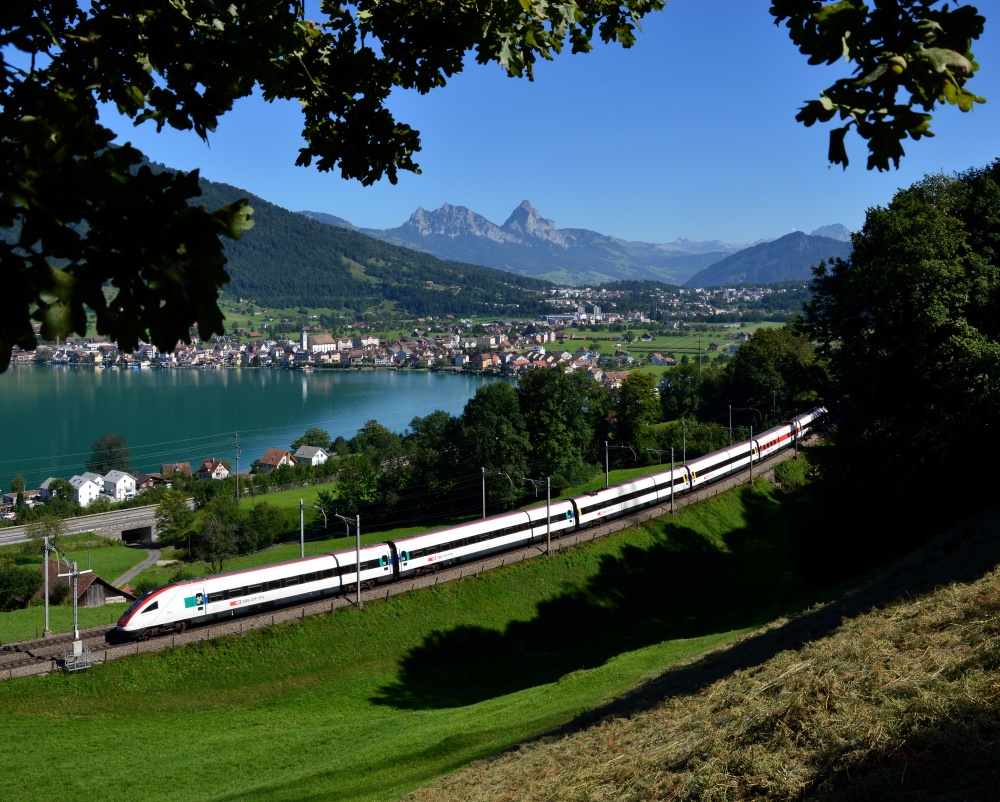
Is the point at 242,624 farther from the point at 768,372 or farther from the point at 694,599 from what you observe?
the point at 768,372

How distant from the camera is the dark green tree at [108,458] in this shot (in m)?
52.1

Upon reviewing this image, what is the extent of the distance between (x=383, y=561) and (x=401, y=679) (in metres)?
4.17

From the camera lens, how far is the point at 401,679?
17078 millimetres

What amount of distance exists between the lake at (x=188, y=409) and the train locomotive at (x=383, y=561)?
117 ft

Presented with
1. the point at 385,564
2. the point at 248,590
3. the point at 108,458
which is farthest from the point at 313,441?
the point at 248,590

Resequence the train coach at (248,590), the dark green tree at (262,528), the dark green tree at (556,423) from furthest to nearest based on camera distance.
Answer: the dark green tree at (556,423), the dark green tree at (262,528), the train coach at (248,590)

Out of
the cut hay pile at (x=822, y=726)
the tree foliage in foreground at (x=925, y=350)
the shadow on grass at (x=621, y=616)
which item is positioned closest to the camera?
the cut hay pile at (x=822, y=726)

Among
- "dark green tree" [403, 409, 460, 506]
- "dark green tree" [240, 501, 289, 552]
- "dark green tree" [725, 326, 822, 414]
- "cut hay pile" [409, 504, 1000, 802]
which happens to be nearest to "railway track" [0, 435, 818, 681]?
"dark green tree" [403, 409, 460, 506]

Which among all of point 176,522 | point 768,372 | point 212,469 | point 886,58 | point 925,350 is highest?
point 886,58

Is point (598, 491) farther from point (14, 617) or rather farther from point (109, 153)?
point (109, 153)

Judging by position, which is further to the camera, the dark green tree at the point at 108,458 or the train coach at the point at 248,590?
the dark green tree at the point at 108,458

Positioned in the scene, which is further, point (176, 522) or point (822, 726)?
point (176, 522)

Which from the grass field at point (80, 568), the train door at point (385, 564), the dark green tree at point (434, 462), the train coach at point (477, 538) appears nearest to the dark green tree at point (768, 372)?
the dark green tree at point (434, 462)

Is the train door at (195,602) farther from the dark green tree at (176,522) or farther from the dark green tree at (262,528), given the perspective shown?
the dark green tree at (176,522)
